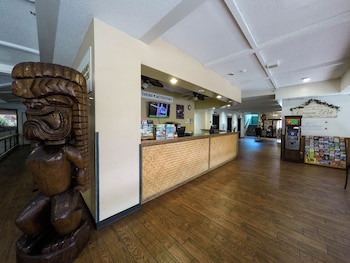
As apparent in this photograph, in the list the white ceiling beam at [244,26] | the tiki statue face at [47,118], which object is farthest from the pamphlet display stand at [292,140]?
the tiki statue face at [47,118]

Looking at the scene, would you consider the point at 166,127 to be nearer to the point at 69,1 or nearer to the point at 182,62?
the point at 182,62

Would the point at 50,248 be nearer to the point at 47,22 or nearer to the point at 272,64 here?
the point at 47,22

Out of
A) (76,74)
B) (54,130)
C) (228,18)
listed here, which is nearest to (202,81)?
(228,18)

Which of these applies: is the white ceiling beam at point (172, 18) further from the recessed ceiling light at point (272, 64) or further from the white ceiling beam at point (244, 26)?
the recessed ceiling light at point (272, 64)

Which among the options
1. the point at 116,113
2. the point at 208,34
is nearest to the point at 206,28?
the point at 208,34

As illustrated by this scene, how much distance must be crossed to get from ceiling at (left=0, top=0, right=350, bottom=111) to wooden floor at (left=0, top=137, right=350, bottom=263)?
2.44m

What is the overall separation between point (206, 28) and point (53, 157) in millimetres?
2352

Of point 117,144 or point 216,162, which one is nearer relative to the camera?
point 117,144

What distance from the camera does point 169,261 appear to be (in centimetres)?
125

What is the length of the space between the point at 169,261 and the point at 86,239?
87 cm

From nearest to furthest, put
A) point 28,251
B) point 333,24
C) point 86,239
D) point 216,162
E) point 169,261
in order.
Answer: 1. point 28,251
2. point 169,261
3. point 86,239
4. point 333,24
5. point 216,162

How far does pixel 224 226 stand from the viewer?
1676 mm

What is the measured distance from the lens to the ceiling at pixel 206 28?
1482mm

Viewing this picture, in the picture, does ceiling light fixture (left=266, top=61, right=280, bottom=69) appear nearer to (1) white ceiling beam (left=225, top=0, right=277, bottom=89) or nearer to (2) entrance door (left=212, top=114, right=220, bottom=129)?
(1) white ceiling beam (left=225, top=0, right=277, bottom=89)
